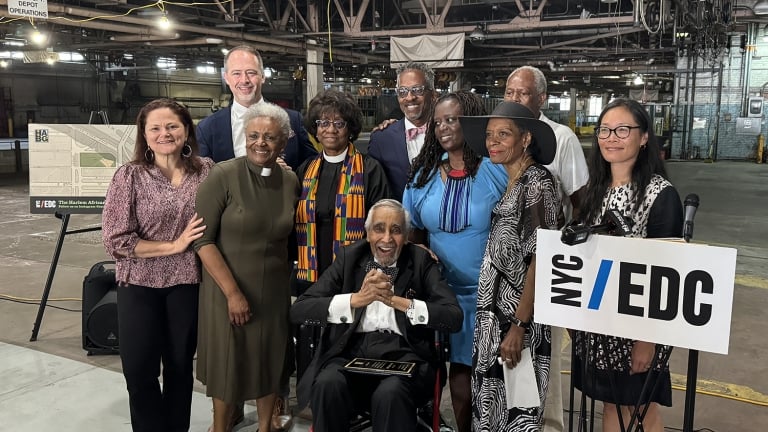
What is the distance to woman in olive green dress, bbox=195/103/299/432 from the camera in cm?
238

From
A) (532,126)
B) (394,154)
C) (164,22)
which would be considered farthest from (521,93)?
(164,22)

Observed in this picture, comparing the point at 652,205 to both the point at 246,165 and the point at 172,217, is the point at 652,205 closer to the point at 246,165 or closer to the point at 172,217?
the point at 246,165

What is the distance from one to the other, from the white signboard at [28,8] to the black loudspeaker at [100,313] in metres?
4.23

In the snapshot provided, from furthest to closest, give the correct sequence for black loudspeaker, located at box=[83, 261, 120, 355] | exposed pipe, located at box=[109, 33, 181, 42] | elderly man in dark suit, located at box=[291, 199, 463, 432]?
exposed pipe, located at box=[109, 33, 181, 42]
black loudspeaker, located at box=[83, 261, 120, 355]
elderly man in dark suit, located at box=[291, 199, 463, 432]

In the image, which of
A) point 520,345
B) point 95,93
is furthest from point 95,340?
point 95,93

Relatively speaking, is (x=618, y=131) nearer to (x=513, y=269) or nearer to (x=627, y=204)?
(x=627, y=204)

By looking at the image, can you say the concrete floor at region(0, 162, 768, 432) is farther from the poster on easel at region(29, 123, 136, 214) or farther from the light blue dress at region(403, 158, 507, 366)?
the poster on easel at region(29, 123, 136, 214)

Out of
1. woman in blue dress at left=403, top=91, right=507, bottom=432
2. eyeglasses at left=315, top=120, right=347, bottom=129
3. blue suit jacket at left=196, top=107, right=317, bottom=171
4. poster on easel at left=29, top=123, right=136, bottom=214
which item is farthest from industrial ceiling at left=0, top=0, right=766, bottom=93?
woman in blue dress at left=403, top=91, right=507, bottom=432

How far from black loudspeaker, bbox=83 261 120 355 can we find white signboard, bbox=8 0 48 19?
13.9ft

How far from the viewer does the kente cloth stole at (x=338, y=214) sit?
257 centimetres

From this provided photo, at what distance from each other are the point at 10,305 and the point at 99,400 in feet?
7.54

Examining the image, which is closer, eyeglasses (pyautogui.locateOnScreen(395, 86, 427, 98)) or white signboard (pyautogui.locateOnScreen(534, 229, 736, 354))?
white signboard (pyautogui.locateOnScreen(534, 229, 736, 354))

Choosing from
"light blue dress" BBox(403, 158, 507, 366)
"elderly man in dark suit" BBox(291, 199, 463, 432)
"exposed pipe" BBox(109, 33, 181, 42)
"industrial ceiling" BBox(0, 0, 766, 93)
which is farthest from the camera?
"exposed pipe" BBox(109, 33, 181, 42)

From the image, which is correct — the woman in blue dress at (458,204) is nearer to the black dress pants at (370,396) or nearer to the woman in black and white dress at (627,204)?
the black dress pants at (370,396)
